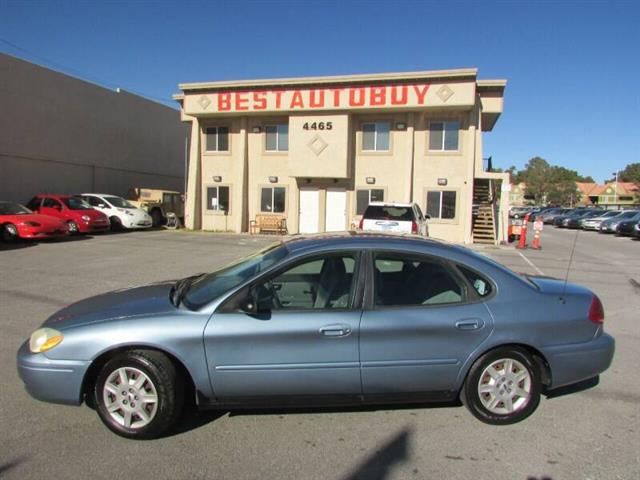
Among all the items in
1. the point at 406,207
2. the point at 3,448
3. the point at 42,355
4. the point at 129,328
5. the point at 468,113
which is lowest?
the point at 3,448

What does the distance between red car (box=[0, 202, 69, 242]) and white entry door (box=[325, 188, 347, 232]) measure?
11701 mm

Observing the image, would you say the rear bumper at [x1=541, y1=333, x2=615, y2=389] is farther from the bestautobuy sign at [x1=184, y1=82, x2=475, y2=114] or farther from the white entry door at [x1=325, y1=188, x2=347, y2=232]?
the white entry door at [x1=325, y1=188, x2=347, y2=232]

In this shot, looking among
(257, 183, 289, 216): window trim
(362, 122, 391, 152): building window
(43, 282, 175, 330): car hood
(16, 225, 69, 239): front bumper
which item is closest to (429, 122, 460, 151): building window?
(362, 122, 391, 152): building window

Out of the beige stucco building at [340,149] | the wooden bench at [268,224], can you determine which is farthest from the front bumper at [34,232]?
the wooden bench at [268,224]

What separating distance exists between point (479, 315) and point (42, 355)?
330cm

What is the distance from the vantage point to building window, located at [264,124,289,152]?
78.7 feet

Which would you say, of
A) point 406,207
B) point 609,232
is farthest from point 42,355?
point 609,232

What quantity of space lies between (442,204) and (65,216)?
53.4ft

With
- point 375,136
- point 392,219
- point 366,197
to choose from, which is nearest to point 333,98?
point 375,136

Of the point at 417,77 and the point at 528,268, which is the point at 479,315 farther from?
the point at 417,77

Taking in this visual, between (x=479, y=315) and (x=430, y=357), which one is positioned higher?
(x=479, y=315)

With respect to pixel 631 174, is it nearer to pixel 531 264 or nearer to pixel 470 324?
pixel 531 264

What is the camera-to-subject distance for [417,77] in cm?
2069

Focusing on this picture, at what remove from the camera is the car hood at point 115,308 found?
364cm
